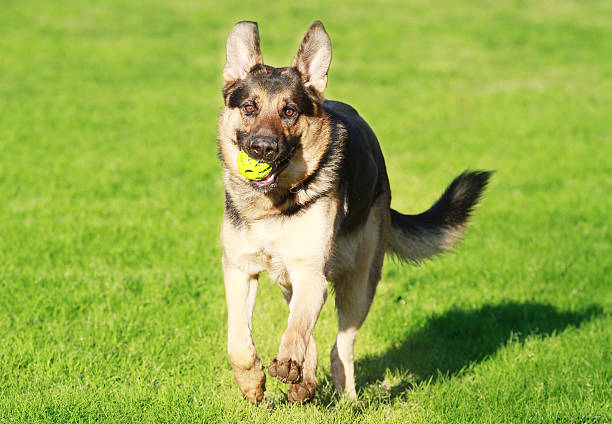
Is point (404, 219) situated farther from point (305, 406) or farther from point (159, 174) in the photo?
point (159, 174)

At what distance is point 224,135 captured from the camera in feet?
15.6

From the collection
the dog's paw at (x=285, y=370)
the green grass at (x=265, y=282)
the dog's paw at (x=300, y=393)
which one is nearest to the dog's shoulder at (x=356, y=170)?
the dog's paw at (x=300, y=393)

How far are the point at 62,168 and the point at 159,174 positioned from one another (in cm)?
124

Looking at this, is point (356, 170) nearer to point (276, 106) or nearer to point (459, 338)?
point (276, 106)

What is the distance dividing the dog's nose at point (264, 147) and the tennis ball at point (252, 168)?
0.08m

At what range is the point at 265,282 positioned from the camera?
727 centimetres

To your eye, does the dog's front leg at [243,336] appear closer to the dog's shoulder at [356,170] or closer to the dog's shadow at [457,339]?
the dog's shoulder at [356,170]

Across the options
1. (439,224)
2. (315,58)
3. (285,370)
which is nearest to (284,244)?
(285,370)

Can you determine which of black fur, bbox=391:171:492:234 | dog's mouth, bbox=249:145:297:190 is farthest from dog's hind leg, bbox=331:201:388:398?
dog's mouth, bbox=249:145:297:190

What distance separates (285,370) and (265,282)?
10.8 ft

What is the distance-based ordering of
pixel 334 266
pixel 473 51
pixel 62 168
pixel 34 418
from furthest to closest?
1. pixel 473 51
2. pixel 62 168
3. pixel 334 266
4. pixel 34 418

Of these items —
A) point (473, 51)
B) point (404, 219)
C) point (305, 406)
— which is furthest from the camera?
point (473, 51)

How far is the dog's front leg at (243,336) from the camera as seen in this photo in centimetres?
441

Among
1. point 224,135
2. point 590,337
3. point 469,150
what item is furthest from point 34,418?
point 469,150
